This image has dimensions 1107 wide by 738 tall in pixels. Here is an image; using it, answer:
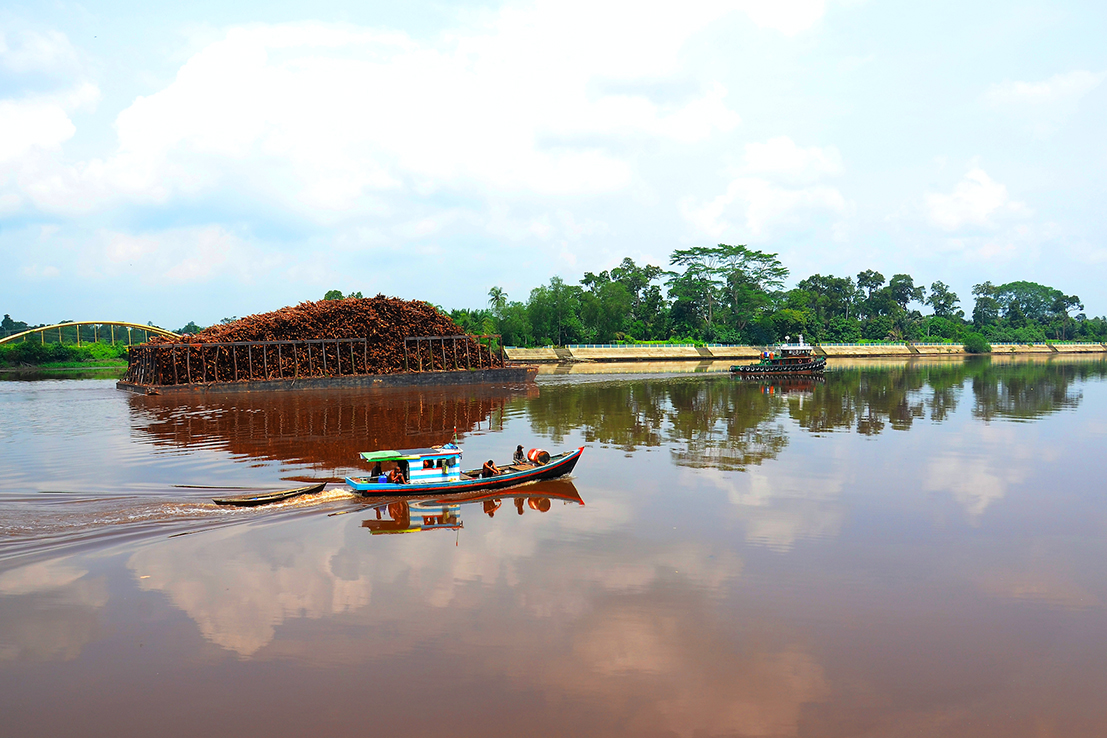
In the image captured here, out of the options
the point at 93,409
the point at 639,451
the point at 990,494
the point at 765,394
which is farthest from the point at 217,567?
the point at 765,394

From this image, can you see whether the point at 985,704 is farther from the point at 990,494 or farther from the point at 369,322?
the point at 369,322

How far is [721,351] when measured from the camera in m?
120

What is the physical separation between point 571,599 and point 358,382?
167 feet

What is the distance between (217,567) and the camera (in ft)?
46.0

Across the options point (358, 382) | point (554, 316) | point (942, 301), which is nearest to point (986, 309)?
point (942, 301)

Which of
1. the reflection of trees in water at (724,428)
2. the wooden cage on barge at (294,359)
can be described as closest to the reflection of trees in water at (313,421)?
the wooden cage on barge at (294,359)

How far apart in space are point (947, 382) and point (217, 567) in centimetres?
6522

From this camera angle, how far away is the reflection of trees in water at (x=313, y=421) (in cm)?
2841

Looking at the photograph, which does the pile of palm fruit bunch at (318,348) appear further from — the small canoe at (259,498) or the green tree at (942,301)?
the green tree at (942,301)

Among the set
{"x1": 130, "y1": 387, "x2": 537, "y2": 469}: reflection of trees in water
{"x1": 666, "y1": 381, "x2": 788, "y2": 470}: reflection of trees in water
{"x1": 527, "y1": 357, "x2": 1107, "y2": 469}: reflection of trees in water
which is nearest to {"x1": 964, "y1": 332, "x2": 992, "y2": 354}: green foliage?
{"x1": 527, "y1": 357, "x2": 1107, "y2": 469}: reflection of trees in water

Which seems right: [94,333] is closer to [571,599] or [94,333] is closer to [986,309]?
[571,599]

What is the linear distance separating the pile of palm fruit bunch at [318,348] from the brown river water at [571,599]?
3442cm

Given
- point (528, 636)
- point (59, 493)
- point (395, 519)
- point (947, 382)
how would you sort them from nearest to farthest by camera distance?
1. point (528, 636)
2. point (395, 519)
3. point (59, 493)
4. point (947, 382)

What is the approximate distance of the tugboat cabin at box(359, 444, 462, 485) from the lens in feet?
63.4
